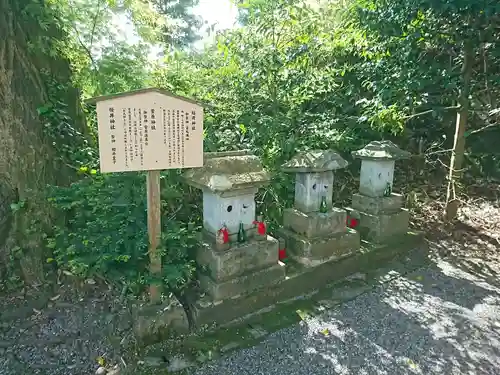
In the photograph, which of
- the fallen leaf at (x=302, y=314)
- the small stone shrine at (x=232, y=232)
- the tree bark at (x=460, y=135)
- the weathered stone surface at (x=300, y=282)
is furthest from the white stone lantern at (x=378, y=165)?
the fallen leaf at (x=302, y=314)

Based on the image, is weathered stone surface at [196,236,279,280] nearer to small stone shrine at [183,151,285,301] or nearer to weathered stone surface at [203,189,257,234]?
small stone shrine at [183,151,285,301]

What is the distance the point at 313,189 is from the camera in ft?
15.0

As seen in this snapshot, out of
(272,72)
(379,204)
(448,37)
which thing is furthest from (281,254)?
(448,37)

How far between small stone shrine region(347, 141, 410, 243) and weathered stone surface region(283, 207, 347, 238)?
86 centimetres

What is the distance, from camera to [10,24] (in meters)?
3.86

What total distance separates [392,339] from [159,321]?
232cm

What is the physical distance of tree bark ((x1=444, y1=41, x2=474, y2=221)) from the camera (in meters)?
5.52

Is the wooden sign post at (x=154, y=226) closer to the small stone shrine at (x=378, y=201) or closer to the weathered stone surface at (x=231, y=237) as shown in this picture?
the weathered stone surface at (x=231, y=237)

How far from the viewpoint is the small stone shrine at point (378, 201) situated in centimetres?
530

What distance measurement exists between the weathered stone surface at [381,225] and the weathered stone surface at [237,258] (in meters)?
2.13

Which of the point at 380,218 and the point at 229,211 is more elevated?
the point at 229,211

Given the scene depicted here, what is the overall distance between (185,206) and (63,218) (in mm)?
1508

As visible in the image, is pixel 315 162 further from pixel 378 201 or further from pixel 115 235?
pixel 115 235

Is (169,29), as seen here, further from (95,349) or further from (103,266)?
(95,349)
